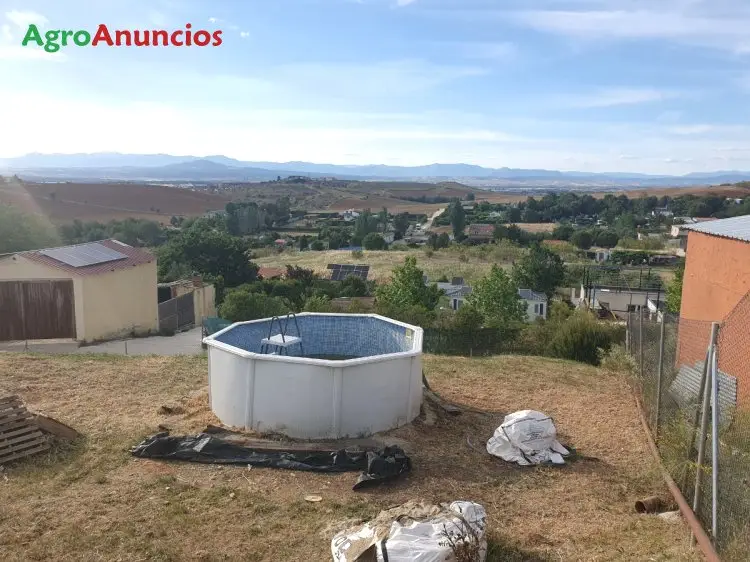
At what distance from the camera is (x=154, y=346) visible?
58.6 feet

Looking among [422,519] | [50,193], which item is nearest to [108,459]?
[422,519]

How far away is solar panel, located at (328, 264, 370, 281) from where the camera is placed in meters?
44.1

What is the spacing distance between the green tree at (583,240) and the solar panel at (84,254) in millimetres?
59755

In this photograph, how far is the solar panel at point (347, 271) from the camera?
145 ft

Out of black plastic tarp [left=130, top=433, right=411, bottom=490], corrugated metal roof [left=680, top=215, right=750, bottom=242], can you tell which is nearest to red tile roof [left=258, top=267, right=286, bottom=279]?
corrugated metal roof [left=680, top=215, right=750, bottom=242]

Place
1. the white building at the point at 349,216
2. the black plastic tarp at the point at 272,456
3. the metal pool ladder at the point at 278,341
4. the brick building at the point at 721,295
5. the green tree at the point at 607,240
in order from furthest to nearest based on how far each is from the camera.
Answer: the white building at the point at 349,216 < the green tree at the point at 607,240 < the metal pool ladder at the point at 278,341 < the brick building at the point at 721,295 < the black plastic tarp at the point at 272,456

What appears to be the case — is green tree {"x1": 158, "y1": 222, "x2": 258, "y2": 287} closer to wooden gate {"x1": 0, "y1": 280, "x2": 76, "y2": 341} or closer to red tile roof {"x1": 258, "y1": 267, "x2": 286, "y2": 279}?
red tile roof {"x1": 258, "y1": 267, "x2": 286, "y2": 279}

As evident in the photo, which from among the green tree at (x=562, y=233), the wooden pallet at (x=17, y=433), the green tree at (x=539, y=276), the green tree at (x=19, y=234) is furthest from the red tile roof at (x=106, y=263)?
the green tree at (x=562, y=233)

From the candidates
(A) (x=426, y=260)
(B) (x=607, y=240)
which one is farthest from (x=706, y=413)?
(B) (x=607, y=240)

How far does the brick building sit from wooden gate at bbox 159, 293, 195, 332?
1615 cm

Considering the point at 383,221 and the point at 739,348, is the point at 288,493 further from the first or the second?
the point at 383,221

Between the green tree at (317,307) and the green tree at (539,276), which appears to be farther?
the green tree at (539,276)

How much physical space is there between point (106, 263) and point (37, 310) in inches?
93.8

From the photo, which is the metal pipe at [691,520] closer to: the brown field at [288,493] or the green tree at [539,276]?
the brown field at [288,493]
